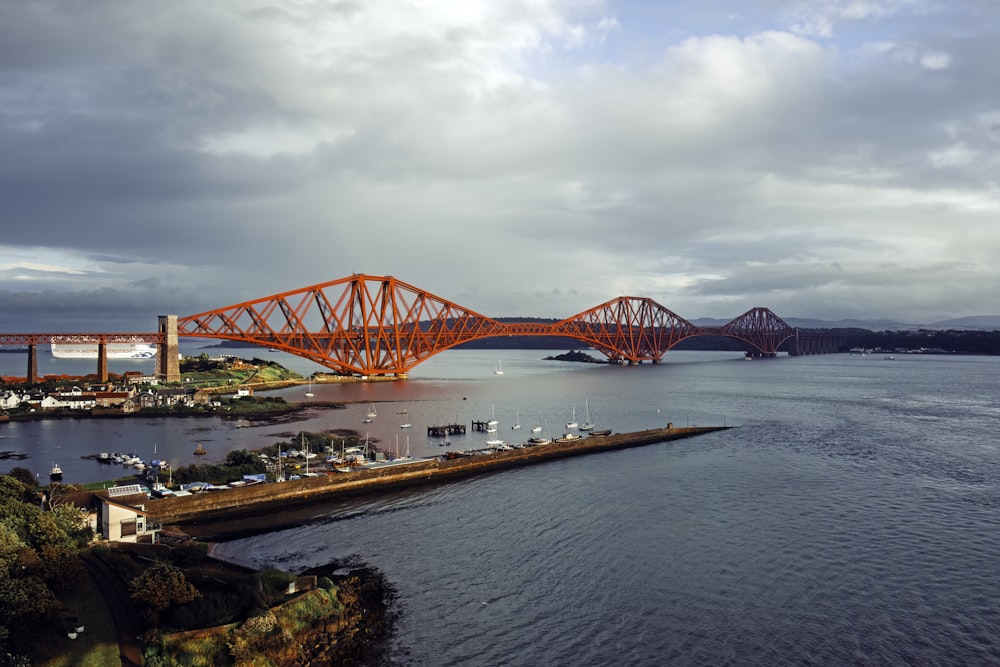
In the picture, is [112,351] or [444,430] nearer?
[444,430]

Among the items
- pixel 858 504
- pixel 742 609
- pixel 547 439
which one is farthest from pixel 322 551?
pixel 547 439

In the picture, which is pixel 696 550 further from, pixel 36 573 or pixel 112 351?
pixel 112 351

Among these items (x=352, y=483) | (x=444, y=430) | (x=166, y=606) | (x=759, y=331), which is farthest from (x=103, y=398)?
(x=759, y=331)

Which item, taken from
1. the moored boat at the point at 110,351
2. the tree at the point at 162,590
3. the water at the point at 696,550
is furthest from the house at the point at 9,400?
the moored boat at the point at 110,351

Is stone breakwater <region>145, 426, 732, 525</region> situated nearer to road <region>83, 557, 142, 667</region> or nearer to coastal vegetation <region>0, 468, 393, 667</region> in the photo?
coastal vegetation <region>0, 468, 393, 667</region>

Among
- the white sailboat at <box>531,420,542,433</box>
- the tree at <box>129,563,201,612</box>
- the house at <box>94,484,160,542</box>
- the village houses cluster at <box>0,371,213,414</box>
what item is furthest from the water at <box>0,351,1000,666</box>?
the village houses cluster at <box>0,371,213,414</box>

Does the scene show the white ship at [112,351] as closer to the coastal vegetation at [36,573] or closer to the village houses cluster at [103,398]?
the village houses cluster at [103,398]
